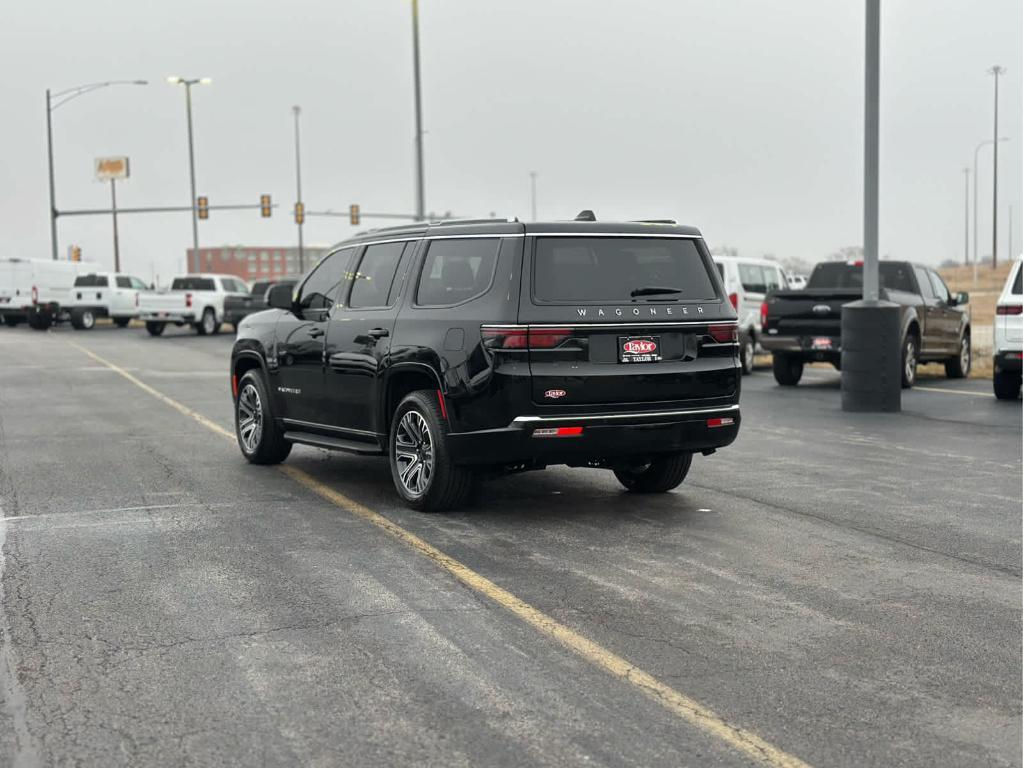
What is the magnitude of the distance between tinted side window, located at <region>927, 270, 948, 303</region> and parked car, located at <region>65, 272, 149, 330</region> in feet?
103

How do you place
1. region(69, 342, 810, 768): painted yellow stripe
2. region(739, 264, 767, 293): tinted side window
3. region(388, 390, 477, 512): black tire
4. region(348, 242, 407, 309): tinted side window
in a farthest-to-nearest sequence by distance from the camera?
region(739, 264, 767, 293): tinted side window
region(348, 242, 407, 309): tinted side window
region(388, 390, 477, 512): black tire
region(69, 342, 810, 768): painted yellow stripe

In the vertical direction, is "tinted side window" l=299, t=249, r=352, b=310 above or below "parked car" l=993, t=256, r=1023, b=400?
above

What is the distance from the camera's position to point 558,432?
8180 millimetres

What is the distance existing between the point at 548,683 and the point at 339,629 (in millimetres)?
1188

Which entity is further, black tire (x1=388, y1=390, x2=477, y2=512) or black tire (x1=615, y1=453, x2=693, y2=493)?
black tire (x1=615, y1=453, x2=693, y2=493)

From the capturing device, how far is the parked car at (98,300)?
45.8 m

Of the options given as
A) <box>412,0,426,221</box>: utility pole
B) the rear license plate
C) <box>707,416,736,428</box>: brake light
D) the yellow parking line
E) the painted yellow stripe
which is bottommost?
the yellow parking line

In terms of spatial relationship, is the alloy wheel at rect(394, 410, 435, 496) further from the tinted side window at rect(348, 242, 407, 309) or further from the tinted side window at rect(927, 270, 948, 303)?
the tinted side window at rect(927, 270, 948, 303)

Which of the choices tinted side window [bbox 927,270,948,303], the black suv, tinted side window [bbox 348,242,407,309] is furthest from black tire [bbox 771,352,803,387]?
tinted side window [bbox 348,242,407,309]

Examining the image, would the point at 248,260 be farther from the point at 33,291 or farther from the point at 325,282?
the point at 325,282

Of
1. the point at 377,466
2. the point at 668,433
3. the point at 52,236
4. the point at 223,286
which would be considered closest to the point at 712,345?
the point at 668,433

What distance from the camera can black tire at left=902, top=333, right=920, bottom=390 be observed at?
19270mm

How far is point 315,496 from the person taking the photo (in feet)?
31.0

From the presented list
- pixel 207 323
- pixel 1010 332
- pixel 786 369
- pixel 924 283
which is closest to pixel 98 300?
pixel 207 323
